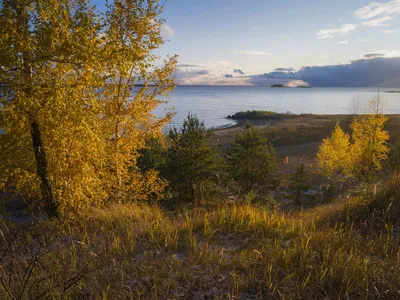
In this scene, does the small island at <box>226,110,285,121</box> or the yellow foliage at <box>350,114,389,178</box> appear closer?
the yellow foliage at <box>350,114,389,178</box>

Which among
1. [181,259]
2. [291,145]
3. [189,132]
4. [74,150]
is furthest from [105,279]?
[291,145]

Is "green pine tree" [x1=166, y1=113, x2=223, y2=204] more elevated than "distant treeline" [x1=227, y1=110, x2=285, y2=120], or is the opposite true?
"distant treeline" [x1=227, y1=110, x2=285, y2=120]

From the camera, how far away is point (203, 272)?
418cm

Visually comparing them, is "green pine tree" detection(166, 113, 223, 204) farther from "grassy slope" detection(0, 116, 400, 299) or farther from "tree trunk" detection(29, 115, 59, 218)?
"grassy slope" detection(0, 116, 400, 299)

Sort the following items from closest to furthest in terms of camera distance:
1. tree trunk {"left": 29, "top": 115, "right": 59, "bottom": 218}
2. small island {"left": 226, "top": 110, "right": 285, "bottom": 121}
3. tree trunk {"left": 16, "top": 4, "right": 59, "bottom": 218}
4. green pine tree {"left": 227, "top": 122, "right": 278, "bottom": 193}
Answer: tree trunk {"left": 16, "top": 4, "right": 59, "bottom": 218} → tree trunk {"left": 29, "top": 115, "right": 59, "bottom": 218} → green pine tree {"left": 227, "top": 122, "right": 278, "bottom": 193} → small island {"left": 226, "top": 110, "right": 285, "bottom": 121}

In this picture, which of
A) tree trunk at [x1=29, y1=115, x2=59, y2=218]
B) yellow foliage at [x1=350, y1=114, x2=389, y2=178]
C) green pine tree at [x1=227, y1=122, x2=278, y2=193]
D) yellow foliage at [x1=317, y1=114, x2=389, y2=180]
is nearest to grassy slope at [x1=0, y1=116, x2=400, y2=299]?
tree trunk at [x1=29, y1=115, x2=59, y2=218]

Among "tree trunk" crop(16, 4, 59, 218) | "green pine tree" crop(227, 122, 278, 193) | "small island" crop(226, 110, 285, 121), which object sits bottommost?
"green pine tree" crop(227, 122, 278, 193)

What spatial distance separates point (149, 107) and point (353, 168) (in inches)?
1055

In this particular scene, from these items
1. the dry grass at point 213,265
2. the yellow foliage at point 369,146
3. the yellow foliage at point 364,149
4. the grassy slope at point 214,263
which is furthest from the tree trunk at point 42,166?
the yellow foliage at point 369,146

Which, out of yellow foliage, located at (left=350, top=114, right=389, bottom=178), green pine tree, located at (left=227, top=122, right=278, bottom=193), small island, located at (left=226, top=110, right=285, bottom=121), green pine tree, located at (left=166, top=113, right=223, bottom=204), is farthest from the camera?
small island, located at (left=226, top=110, right=285, bottom=121)

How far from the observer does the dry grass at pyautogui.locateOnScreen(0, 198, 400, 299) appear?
3.70 metres

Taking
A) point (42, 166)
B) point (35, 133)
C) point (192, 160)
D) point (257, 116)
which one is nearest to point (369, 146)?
point (192, 160)

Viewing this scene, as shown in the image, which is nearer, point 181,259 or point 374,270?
point 374,270

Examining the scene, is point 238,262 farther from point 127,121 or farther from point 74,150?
point 127,121
